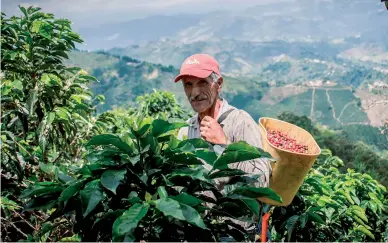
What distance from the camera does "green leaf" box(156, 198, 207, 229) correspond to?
1261 mm

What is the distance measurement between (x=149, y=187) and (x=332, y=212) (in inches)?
133

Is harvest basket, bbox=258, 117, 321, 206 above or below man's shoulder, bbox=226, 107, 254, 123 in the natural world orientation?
below

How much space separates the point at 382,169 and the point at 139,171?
35932mm

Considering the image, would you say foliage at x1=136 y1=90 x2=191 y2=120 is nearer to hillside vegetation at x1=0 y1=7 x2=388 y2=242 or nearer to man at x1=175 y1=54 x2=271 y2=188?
hillside vegetation at x1=0 y1=7 x2=388 y2=242

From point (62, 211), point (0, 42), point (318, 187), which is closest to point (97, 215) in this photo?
point (62, 211)

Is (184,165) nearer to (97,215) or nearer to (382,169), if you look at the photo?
(97,215)

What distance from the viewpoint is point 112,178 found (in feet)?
4.67

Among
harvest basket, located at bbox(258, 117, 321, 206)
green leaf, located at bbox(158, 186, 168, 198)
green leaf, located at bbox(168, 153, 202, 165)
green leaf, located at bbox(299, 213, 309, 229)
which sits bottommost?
green leaf, located at bbox(299, 213, 309, 229)

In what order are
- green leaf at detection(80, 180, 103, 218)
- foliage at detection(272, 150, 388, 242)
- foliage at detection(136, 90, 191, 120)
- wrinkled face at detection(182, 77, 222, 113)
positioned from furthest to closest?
1. foliage at detection(136, 90, 191, 120)
2. foliage at detection(272, 150, 388, 242)
3. wrinkled face at detection(182, 77, 222, 113)
4. green leaf at detection(80, 180, 103, 218)

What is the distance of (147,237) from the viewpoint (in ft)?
4.68

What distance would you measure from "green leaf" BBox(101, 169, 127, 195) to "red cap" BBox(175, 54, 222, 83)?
112 centimetres

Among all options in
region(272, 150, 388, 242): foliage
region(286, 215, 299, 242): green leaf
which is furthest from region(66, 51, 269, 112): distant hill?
region(286, 215, 299, 242): green leaf

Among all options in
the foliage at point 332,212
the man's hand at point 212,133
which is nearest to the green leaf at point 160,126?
the man's hand at point 212,133

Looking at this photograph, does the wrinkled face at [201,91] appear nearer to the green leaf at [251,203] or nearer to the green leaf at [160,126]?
the green leaf at [160,126]
